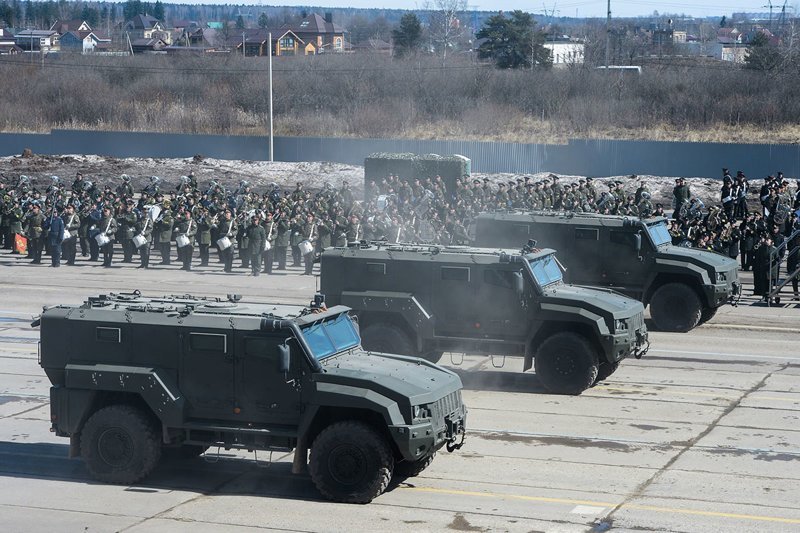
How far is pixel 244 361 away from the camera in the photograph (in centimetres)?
1238

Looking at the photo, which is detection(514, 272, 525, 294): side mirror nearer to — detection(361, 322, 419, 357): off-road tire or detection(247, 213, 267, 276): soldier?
detection(361, 322, 419, 357): off-road tire

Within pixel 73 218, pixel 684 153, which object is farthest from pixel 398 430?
pixel 684 153

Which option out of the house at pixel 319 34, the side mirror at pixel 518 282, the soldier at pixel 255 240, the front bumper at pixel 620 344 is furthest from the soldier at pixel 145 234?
the house at pixel 319 34

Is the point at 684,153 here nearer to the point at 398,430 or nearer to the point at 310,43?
the point at 398,430

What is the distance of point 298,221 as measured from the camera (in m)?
31.4

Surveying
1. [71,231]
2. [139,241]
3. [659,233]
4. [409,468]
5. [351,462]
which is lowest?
[409,468]

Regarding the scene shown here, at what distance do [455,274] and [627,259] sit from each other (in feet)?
19.9

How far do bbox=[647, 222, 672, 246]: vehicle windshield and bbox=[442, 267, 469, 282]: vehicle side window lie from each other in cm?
625

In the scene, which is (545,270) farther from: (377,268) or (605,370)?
(377,268)

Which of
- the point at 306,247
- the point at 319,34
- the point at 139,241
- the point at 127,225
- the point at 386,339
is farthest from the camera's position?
the point at 319,34

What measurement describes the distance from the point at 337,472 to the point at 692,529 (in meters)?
3.60

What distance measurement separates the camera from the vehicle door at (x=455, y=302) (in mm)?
17359

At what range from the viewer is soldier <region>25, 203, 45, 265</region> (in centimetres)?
3338

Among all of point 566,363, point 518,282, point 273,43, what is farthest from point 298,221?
point 273,43
